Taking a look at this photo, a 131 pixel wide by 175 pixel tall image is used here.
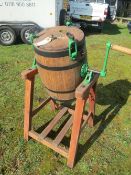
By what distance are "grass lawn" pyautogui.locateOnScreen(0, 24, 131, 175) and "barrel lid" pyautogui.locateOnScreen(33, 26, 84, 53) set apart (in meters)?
1.82

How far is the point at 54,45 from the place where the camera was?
2.80 m

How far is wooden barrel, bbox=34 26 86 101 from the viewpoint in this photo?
2801mm

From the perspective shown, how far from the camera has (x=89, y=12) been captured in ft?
39.6

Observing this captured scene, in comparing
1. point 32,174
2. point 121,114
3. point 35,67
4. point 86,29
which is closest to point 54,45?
point 35,67

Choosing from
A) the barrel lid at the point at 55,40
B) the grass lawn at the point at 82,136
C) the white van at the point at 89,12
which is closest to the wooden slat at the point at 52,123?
the grass lawn at the point at 82,136

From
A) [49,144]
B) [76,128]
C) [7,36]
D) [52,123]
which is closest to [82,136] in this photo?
[52,123]

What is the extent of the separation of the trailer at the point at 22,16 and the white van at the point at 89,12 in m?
3.25

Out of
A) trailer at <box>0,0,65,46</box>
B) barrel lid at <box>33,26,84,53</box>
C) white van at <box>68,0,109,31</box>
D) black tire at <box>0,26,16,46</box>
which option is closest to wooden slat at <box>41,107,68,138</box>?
barrel lid at <box>33,26,84,53</box>

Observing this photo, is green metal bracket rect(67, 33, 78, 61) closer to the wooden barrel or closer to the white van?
the wooden barrel

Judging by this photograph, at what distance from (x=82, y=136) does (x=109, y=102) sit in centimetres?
142

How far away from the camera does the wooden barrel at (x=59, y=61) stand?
280 centimetres

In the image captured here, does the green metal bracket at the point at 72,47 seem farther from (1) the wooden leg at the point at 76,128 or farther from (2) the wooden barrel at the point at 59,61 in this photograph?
(1) the wooden leg at the point at 76,128

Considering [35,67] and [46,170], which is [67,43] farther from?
[46,170]

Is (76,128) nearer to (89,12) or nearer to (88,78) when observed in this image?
(88,78)
